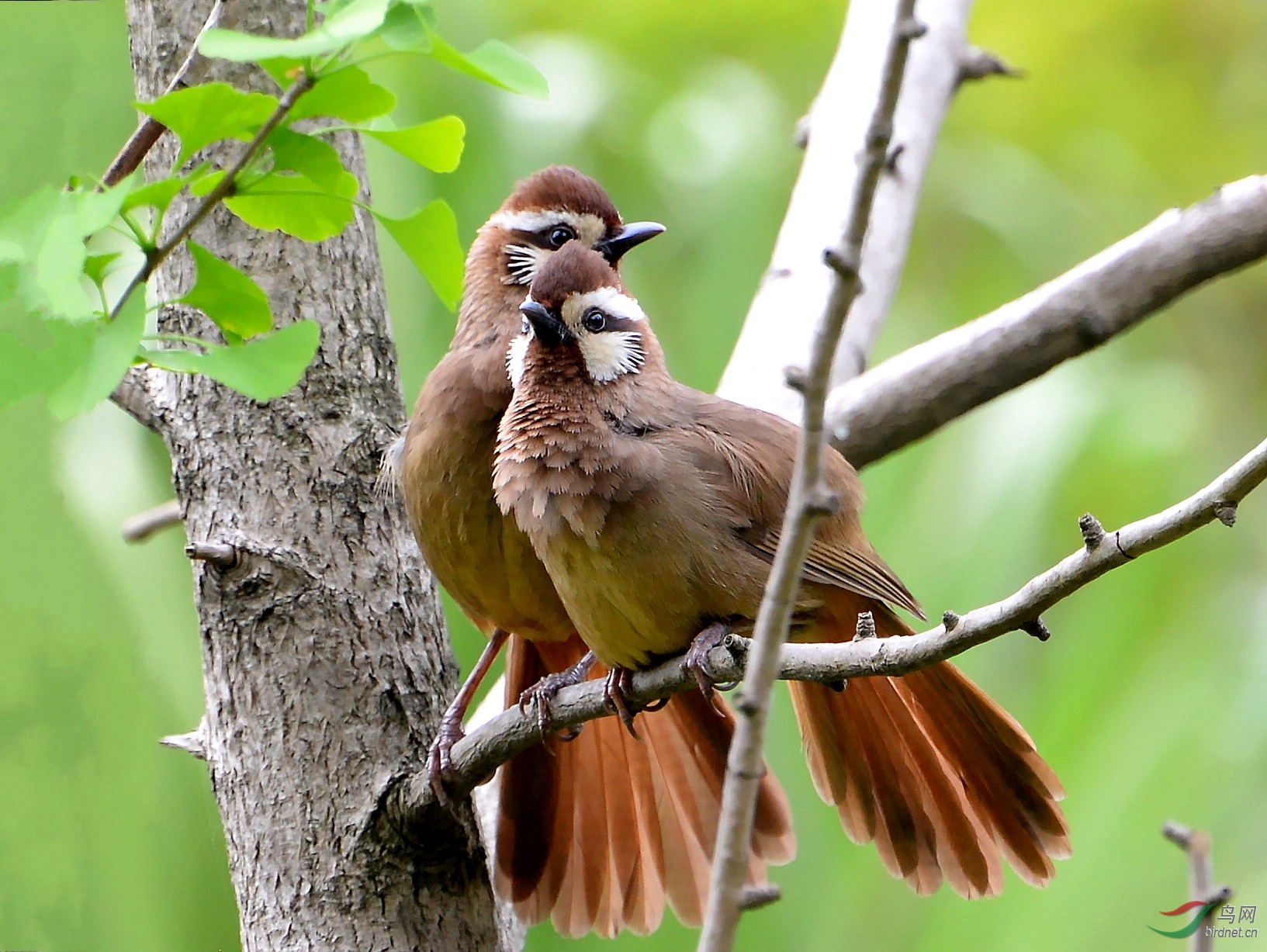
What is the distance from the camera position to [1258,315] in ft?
20.8

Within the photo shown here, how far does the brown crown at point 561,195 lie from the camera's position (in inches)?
113

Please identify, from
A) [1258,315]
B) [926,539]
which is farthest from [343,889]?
[1258,315]

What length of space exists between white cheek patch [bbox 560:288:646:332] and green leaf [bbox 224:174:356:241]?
2.83ft

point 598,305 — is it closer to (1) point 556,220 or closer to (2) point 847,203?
(1) point 556,220

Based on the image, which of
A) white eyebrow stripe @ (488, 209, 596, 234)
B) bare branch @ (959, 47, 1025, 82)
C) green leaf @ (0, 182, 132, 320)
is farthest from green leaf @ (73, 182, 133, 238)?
bare branch @ (959, 47, 1025, 82)

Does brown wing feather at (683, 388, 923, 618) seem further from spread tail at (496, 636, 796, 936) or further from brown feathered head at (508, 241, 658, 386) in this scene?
spread tail at (496, 636, 796, 936)

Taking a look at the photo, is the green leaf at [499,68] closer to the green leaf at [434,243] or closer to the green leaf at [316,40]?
the green leaf at [316,40]

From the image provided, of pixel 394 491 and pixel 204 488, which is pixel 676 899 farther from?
pixel 204 488

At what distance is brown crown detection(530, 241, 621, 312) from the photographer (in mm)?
2359

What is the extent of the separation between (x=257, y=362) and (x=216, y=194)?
0.57 feet

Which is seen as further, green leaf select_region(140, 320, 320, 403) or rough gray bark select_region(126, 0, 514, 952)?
rough gray bark select_region(126, 0, 514, 952)

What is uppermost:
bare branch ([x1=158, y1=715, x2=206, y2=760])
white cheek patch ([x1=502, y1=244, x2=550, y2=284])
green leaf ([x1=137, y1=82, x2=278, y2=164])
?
white cheek patch ([x1=502, y1=244, x2=550, y2=284])

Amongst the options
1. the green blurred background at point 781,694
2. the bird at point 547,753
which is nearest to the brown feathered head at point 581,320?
the bird at point 547,753

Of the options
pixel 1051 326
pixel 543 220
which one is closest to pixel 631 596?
pixel 543 220
